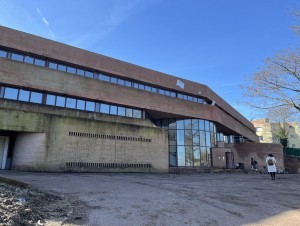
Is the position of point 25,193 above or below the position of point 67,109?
below

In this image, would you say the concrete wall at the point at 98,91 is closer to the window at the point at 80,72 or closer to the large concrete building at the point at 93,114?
the large concrete building at the point at 93,114

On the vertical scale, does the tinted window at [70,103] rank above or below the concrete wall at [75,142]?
above

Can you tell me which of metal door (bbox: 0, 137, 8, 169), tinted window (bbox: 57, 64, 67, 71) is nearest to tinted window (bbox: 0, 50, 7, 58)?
tinted window (bbox: 57, 64, 67, 71)

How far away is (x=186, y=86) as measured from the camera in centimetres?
3438

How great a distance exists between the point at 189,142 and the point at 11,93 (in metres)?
19.2

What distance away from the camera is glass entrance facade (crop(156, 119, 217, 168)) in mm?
31609

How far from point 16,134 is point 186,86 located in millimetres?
21050

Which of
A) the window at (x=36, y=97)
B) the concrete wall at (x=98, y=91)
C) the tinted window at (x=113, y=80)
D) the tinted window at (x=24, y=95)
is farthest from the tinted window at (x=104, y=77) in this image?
the tinted window at (x=24, y=95)

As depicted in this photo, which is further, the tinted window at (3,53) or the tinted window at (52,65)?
the tinted window at (52,65)

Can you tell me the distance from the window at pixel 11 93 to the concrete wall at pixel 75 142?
1692mm

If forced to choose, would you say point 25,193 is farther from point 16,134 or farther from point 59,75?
point 59,75

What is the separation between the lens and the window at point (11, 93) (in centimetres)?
2197

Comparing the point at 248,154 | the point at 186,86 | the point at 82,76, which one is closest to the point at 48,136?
the point at 82,76

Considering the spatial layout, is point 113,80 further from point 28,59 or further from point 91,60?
point 28,59
